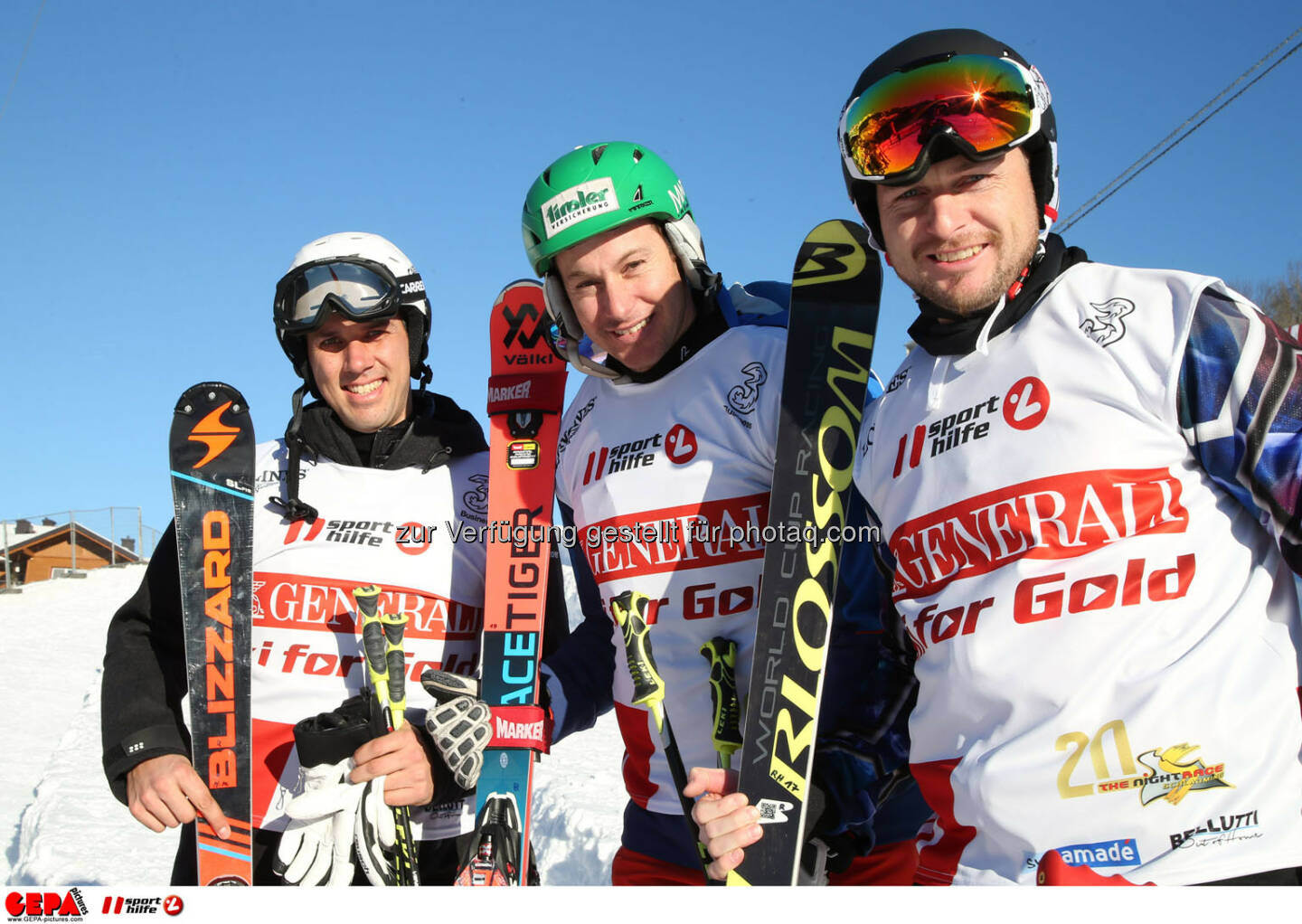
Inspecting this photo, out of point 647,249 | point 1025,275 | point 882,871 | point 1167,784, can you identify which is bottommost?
point 882,871

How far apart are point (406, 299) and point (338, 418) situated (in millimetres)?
507

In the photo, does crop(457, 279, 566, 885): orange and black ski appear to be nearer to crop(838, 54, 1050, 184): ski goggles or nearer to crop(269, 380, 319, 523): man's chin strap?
crop(269, 380, 319, 523): man's chin strap

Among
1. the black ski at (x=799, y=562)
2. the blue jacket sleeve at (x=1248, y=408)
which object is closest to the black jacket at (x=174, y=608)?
the black ski at (x=799, y=562)

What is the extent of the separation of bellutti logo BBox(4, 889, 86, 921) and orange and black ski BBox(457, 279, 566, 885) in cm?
112

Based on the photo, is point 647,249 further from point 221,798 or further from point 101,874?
point 101,874

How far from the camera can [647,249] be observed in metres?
3.19

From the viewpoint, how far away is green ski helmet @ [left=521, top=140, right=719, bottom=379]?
124 inches

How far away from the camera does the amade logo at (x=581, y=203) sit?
10.3ft

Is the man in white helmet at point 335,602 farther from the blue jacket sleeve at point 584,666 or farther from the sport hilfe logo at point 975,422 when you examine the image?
the sport hilfe logo at point 975,422

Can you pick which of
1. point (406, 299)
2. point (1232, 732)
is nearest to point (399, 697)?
point (406, 299)

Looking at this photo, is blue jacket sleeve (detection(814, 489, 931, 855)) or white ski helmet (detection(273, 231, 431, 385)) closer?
blue jacket sleeve (detection(814, 489, 931, 855))

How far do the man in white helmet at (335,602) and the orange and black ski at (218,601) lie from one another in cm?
6

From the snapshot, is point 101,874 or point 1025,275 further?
point 101,874

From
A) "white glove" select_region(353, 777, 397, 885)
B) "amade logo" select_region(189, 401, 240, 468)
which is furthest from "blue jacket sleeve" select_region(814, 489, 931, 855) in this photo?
"amade logo" select_region(189, 401, 240, 468)
